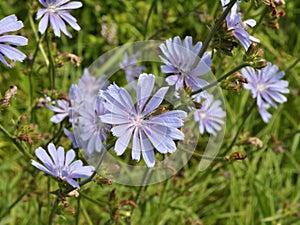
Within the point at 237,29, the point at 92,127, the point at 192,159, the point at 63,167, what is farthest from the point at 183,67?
the point at 192,159

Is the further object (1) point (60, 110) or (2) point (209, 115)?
(2) point (209, 115)

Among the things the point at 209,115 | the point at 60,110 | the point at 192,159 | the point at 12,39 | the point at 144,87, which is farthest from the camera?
the point at 192,159

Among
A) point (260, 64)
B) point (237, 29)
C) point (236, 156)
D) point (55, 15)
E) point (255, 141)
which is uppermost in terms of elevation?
point (55, 15)

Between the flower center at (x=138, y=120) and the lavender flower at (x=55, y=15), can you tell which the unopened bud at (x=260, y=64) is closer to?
the flower center at (x=138, y=120)

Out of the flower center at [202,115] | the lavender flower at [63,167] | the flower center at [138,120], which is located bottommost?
the lavender flower at [63,167]

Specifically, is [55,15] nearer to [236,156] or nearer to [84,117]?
[84,117]

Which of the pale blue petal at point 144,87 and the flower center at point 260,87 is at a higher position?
the flower center at point 260,87

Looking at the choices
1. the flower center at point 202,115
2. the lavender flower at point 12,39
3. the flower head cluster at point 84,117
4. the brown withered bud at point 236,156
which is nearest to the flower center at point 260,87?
the flower center at point 202,115
